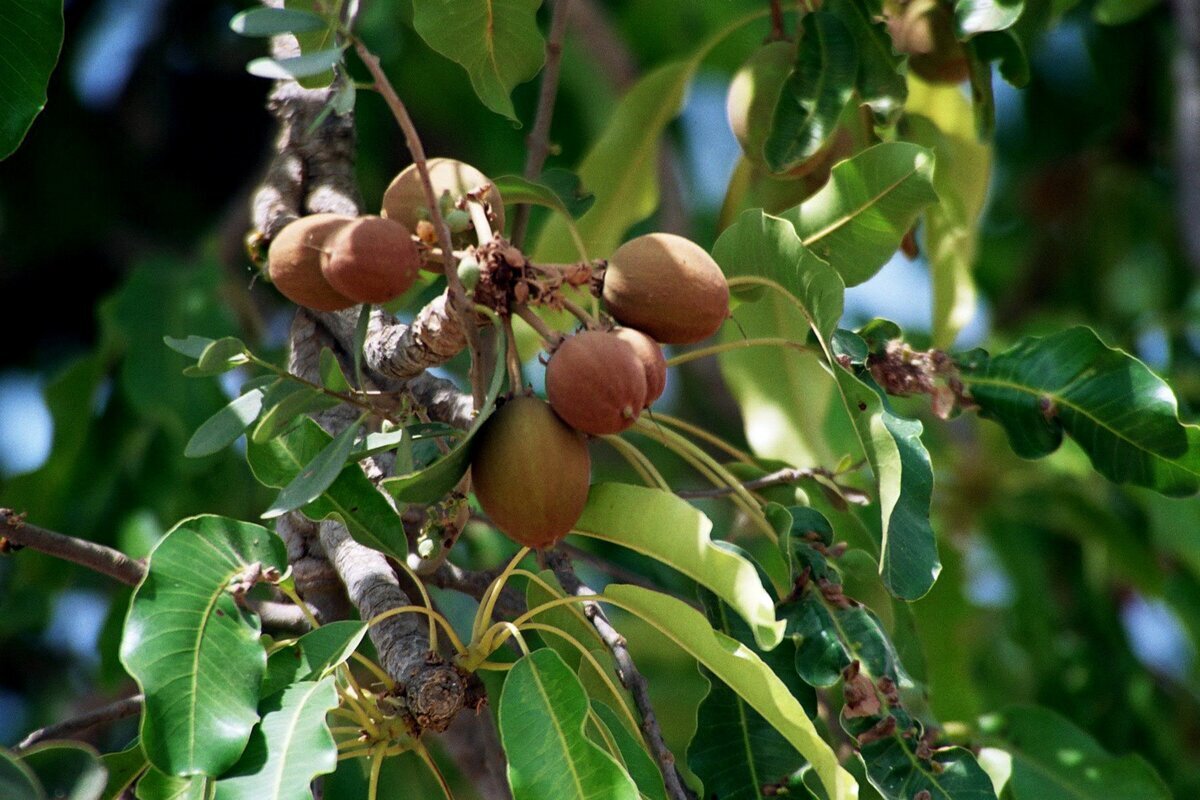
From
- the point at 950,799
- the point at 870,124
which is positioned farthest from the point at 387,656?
the point at 870,124

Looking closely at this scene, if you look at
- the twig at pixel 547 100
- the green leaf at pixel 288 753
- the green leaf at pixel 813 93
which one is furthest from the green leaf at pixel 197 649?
the green leaf at pixel 813 93

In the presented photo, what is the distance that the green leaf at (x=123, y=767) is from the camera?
40.7 inches

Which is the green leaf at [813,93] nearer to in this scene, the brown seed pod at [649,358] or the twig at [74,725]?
the brown seed pod at [649,358]

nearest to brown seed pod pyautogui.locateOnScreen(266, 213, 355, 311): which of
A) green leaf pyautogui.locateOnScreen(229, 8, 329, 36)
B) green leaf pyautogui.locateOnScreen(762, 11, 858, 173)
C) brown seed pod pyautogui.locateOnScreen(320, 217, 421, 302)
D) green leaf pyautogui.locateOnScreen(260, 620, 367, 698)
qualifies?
brown seed pod pyautogui.locateOnScreen(320, 217, 421, 302)

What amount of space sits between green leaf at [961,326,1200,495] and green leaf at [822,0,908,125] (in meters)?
0.28

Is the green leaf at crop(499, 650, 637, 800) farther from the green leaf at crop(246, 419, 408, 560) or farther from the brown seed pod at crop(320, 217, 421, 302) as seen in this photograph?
the brown seed pod at crop(320, 217, 421, 302)

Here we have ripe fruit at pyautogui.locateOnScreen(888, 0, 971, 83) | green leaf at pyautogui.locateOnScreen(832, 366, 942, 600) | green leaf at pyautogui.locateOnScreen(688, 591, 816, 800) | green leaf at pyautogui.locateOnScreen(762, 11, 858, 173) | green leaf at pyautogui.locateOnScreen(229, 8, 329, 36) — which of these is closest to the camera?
green leaf at pyautogui.locateOnScreen(229, 8, 329, 36)

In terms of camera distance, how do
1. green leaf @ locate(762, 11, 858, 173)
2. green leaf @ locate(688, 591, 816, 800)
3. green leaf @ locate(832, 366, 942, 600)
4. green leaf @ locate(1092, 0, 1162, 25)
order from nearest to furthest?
1. green leaf @ locate(832, 366, 942, 600)
2. green leaf @ locate(688, 591, 816, 800)
3. green leaf @ locate(762, 11, 858, 173)
4. green leaf @ locate(1092, 0, 1162, 25)

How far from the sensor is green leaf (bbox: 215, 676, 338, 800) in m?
0.87

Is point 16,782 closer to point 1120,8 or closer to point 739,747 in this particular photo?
point 739,747

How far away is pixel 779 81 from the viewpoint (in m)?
1.40

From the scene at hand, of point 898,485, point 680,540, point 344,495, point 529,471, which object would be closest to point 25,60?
point 344,495

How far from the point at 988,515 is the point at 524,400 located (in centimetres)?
170

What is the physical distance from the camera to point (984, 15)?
1330 mm
